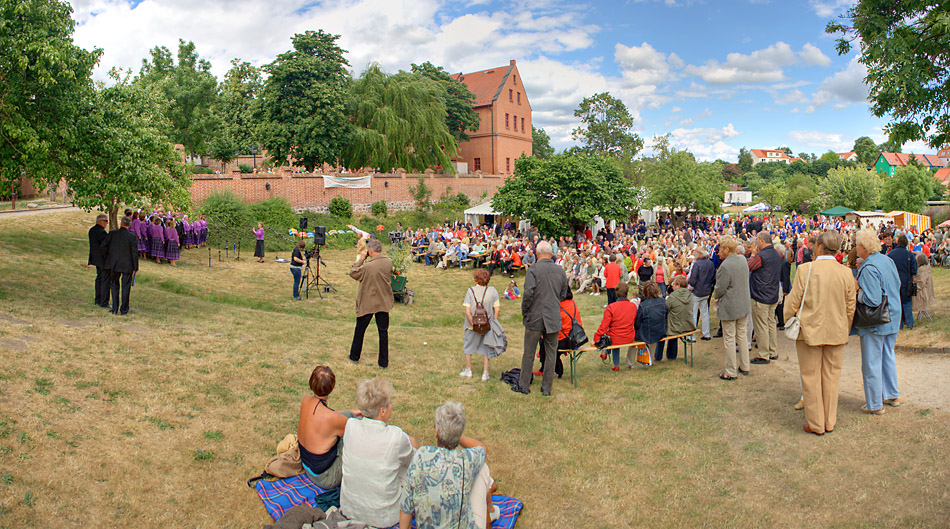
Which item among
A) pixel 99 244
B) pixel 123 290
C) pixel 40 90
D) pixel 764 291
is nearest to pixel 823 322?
pixel 764 291

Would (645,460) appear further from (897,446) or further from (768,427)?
(897,446)

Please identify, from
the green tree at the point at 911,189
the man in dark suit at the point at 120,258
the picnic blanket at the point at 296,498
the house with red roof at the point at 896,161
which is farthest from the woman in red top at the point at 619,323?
→ the house with red roof at the point at 896,161

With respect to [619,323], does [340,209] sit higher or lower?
higher

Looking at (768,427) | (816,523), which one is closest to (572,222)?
(768,427)

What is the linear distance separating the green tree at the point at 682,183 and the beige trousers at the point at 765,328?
→ 3125 cm

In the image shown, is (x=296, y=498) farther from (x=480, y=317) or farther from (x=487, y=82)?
(x=487, y=82)

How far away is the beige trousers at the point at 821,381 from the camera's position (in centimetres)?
520

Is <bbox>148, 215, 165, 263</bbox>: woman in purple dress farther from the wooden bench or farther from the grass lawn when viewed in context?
the wooden bench

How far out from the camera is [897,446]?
4.89 meters

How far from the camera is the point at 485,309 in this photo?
696 cm

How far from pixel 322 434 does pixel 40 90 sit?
816 centimetres

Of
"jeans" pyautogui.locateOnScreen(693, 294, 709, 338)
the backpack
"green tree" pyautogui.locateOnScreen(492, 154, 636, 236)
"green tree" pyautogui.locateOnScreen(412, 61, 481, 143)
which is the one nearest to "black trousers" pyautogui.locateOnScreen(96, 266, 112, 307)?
the backpack

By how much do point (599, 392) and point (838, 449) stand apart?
105 inches

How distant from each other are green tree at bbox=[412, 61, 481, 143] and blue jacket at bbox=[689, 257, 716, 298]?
42030 mm
